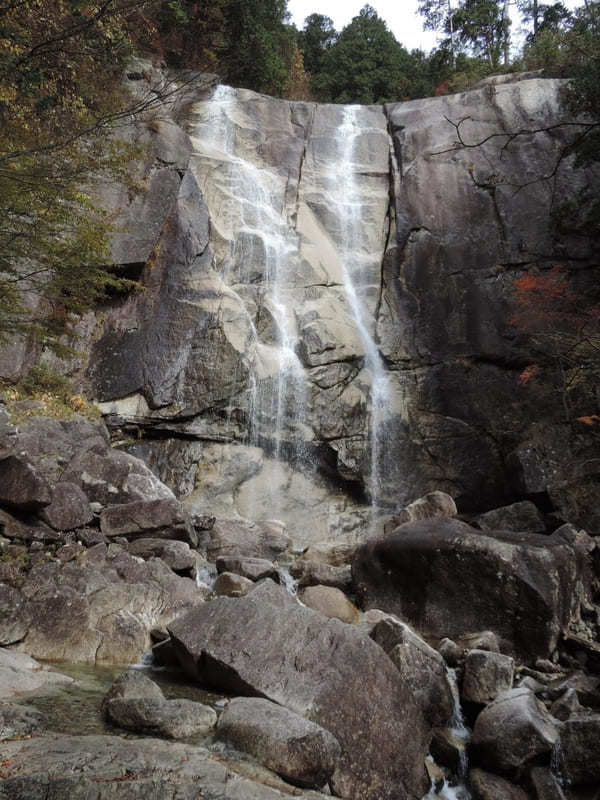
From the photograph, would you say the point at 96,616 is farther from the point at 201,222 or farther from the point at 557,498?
the point at 201,222

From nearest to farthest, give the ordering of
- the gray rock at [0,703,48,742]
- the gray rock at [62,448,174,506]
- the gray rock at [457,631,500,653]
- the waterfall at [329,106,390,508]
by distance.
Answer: the gray rock at [0,703,48,742] → the gray rock at [457,631,500,653] → the gray rock at [62,448,174,506] → the waterfall at [329,106,390,508]

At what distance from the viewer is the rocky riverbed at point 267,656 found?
13.1 ft

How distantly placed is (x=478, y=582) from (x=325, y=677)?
3.88 meters

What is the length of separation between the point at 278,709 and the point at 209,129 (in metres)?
20.2

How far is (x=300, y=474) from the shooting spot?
50.1ft

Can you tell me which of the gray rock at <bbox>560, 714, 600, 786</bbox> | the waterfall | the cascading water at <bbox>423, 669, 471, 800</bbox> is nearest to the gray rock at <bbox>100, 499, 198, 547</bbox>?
the cascading water at <bbox>423, 669, 471, 800</bbox>

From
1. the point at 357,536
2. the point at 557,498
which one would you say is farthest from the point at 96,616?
the point at 557,498

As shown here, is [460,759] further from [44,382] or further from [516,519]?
[44,382]

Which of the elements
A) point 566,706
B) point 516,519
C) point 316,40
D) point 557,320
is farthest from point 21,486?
point 316,40

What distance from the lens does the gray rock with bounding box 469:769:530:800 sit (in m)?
5.04

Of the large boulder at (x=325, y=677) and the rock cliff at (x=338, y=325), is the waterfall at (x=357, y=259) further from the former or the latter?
the large boulder at (x=325, y=677)

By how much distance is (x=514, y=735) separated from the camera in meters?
5.30

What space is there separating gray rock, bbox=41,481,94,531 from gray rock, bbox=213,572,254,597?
2475 mm

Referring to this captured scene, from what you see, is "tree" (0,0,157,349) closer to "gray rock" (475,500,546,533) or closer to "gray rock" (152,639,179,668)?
"gray rock" (152,639,179,668)
